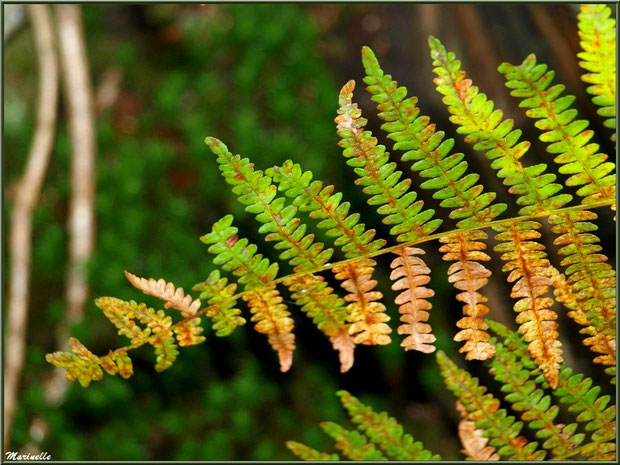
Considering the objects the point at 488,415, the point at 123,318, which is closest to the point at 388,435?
the point at 488,415

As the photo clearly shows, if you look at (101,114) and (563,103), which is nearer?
(563,103)

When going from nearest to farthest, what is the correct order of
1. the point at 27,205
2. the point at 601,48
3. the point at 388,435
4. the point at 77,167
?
the point at 601,48 → the point at 388,435 → the point at 27,205 → the point at 77,167

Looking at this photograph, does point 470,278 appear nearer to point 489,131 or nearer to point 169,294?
point 489,131

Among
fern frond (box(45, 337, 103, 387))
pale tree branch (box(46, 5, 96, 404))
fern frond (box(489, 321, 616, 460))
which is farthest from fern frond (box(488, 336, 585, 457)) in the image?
pale tree branch (box(46, 5, 96, 404))

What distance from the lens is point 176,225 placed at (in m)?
3.00

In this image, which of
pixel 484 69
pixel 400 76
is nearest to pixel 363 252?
pixel 484 69

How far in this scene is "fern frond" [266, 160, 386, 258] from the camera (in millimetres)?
819

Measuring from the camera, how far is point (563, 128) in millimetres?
784

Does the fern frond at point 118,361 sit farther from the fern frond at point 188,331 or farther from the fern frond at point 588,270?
the fern frond at point 588,270

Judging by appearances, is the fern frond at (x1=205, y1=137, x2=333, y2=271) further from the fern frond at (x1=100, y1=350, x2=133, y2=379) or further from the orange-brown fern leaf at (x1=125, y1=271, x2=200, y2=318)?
the fern frond at (x1=100, y1=350, x2=133, y2=379)

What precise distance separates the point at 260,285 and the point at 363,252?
16cm

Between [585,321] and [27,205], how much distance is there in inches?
103

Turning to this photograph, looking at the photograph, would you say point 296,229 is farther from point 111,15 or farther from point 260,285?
point 111,15

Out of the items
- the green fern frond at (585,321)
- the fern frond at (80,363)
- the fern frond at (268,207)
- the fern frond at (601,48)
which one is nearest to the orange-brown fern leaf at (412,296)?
the fern frond at (268,207)
